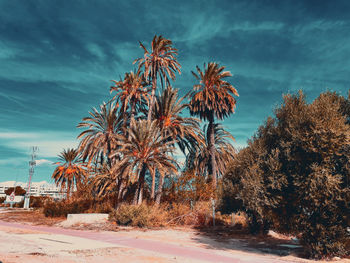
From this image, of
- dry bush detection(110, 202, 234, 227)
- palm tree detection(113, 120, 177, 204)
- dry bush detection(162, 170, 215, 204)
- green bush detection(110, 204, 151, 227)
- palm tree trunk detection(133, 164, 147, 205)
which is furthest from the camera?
dry bush detection(162, 170, 215, 204)

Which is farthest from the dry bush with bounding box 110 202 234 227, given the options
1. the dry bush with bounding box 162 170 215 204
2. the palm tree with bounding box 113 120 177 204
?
the palm tree with bounding box 113 120 177 204

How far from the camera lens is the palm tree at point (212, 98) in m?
27.6

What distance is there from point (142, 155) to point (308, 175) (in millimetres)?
12877

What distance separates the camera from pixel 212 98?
27.2 metres

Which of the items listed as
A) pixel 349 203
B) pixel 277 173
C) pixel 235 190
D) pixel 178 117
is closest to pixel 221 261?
pixel 277 173

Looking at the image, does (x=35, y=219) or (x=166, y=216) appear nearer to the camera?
(x=166, y=216)

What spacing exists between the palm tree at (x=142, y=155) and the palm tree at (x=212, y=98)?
858cm

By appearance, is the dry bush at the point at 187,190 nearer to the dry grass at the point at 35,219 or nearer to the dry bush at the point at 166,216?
the dry bush at the point at 166,216

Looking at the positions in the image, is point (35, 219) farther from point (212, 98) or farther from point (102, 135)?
point (212, 98)

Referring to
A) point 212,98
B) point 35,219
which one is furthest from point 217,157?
point 35,219

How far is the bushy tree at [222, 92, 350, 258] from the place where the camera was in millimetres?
9008

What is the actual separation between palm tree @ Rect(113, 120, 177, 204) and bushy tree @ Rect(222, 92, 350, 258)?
Result: 9.23 meters

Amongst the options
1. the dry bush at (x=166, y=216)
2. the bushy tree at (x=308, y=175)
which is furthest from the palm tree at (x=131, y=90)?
the bushy tree at (x=308, y=175)

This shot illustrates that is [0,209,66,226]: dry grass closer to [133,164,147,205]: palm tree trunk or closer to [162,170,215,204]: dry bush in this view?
[133,164,147,205]: palm tree trunk
